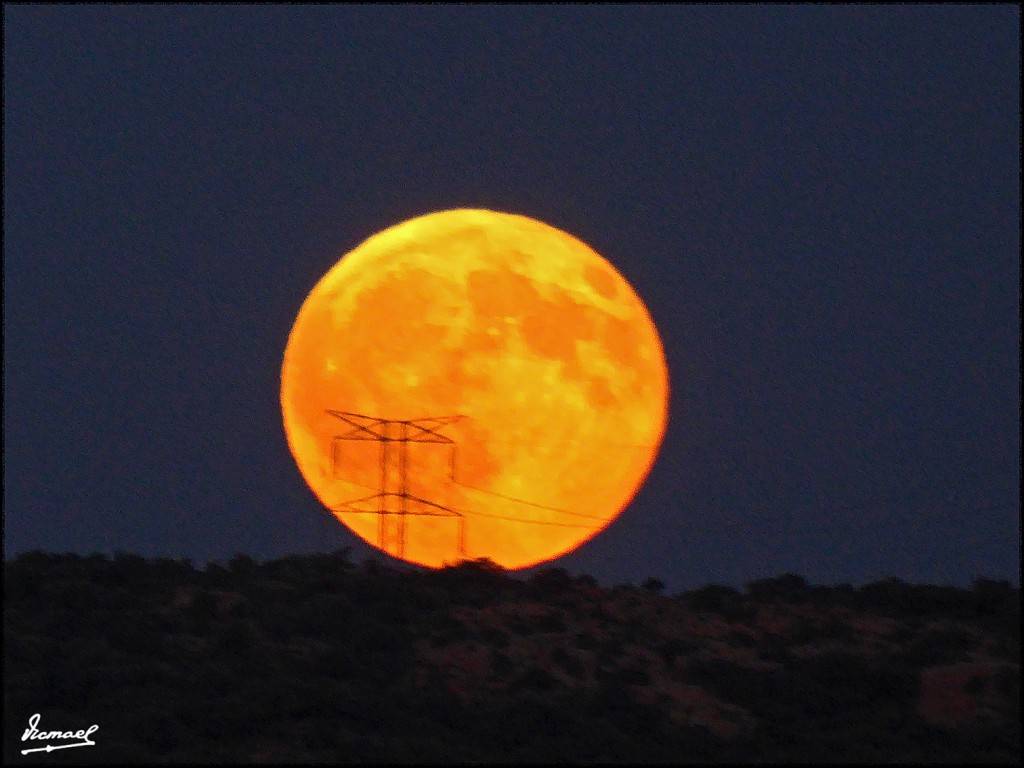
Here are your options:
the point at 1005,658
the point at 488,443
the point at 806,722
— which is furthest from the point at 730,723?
the point at 488,443

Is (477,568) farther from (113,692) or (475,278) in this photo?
(113,692)
